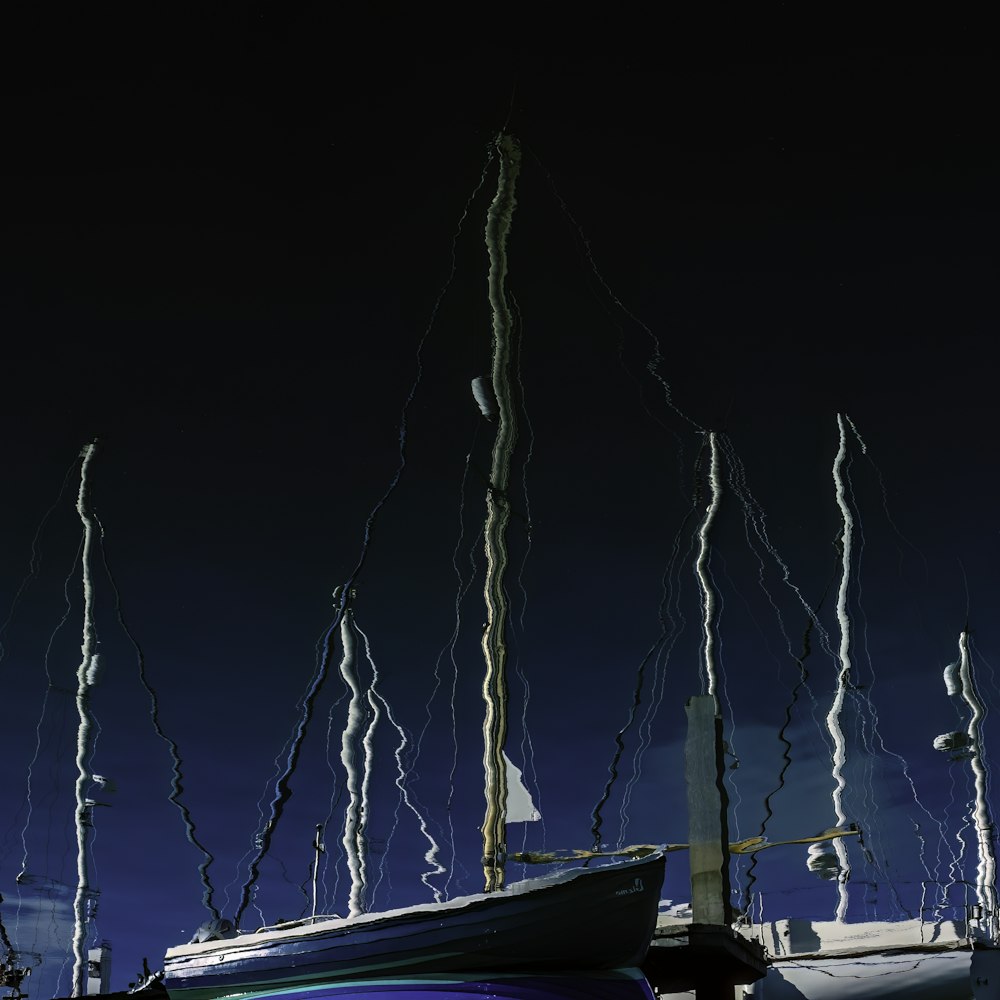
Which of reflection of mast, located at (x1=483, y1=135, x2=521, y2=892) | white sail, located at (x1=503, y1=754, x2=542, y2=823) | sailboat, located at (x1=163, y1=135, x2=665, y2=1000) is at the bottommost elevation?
sailboat, located at (x1=163, y1=135, x2=665, y2=1000)

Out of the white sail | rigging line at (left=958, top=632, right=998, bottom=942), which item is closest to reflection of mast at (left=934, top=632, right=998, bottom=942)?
rigging line at (left=958, top=632, right=998, bottom=942)

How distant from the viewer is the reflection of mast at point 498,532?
3209 cm

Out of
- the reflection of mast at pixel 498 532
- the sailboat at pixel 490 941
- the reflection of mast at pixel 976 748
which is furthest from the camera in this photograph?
the reflection of mast at pixel 976 748

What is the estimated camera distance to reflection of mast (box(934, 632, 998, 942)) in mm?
45625

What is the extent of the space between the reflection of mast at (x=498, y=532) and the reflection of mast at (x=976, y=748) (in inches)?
664

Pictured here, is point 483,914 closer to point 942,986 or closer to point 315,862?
point 315,862

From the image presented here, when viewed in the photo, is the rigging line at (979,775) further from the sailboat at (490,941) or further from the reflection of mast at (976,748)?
the sailboat at (490,941)

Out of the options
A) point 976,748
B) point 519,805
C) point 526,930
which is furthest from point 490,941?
point 976,748

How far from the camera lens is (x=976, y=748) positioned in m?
50.9

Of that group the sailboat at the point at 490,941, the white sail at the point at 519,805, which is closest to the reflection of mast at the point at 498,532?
the white sail at the point at 519,805

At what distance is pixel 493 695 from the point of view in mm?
35969

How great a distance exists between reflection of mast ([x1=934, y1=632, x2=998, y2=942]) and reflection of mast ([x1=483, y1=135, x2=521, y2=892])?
16.9 metres

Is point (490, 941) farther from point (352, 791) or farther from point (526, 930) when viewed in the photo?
point (352, 791)

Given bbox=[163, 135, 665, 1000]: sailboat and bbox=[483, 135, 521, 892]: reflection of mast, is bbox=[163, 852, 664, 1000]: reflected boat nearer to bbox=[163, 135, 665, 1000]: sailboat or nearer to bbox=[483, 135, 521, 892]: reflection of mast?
bbox=[163, 135, 665, 1000]: sailboat
